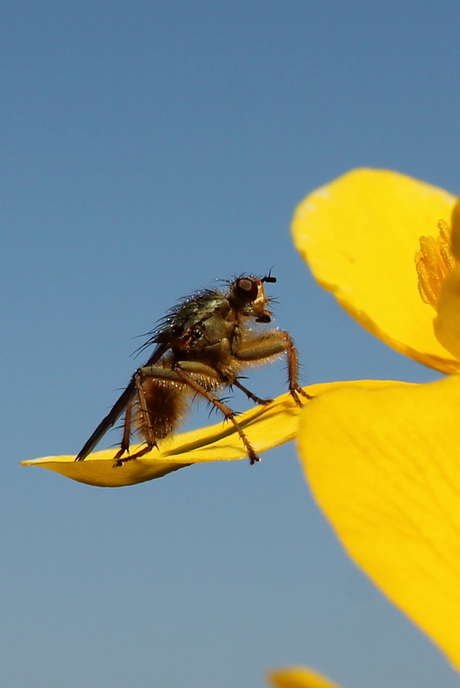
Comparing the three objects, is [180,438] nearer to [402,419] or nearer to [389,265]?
[389,265]

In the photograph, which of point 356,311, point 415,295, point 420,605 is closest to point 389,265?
point 415,295

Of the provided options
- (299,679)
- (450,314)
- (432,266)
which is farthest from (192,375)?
(299,679)

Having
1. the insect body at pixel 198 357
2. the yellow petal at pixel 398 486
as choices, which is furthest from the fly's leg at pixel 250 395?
the yellow petal at pixel 398 486

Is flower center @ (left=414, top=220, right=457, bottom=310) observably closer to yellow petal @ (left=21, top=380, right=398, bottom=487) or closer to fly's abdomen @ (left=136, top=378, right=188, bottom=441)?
yellow petal @ (left=21, top=380, right=398, bottom=487)

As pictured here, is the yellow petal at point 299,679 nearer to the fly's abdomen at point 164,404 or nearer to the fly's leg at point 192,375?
the fly's leg at point 192,375

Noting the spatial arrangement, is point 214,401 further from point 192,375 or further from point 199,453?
point 199,453

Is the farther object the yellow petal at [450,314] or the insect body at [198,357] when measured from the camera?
the insect body at [198,357]

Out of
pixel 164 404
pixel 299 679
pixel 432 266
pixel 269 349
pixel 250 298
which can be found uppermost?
pixel 250 298

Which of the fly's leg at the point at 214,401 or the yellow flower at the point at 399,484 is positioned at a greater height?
the fly's leg at the point at 214,401

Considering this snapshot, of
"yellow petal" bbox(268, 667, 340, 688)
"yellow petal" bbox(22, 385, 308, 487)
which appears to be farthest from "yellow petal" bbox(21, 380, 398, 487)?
"yellow petal" bbox(268, 667, 340, 688)
